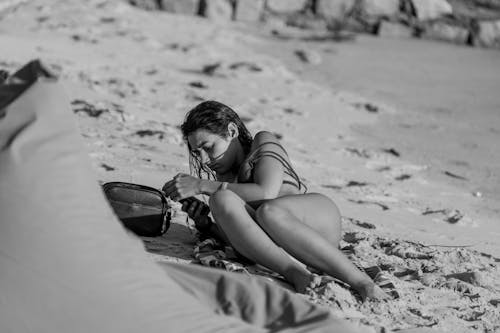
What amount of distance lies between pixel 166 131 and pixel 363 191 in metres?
1.47

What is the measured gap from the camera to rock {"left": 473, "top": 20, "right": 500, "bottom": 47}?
10297mm

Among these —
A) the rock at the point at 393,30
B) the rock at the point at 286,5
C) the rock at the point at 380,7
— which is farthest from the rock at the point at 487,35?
the rock at the point at 286,5

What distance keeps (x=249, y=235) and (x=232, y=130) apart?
0.59 m

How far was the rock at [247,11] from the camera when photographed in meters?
10.2

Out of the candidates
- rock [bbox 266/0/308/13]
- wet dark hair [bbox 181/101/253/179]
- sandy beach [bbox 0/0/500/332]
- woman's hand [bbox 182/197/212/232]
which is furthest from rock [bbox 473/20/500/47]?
woman's hand [bbox 182/197/212/232]

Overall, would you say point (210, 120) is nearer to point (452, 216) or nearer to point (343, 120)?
point (452, 216)

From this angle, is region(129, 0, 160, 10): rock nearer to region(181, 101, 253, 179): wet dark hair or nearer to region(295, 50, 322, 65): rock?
region(295, 50, 322, 65): rock

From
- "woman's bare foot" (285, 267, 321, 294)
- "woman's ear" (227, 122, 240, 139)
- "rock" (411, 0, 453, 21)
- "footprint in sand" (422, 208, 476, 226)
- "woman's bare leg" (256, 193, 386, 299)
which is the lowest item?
"rock" (411, 0, 453, 21)

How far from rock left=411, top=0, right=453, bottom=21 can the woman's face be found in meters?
7.14

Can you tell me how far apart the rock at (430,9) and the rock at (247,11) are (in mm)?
1836

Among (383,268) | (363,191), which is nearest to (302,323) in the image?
(383,268)

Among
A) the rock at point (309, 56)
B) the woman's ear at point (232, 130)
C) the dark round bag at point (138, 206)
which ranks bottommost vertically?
the rock at point (309, 56)

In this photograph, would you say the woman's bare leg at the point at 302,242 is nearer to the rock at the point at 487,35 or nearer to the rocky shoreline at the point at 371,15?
the rocky shoreline at the point at 371,15

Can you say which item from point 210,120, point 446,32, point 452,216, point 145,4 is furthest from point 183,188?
point 446,32
